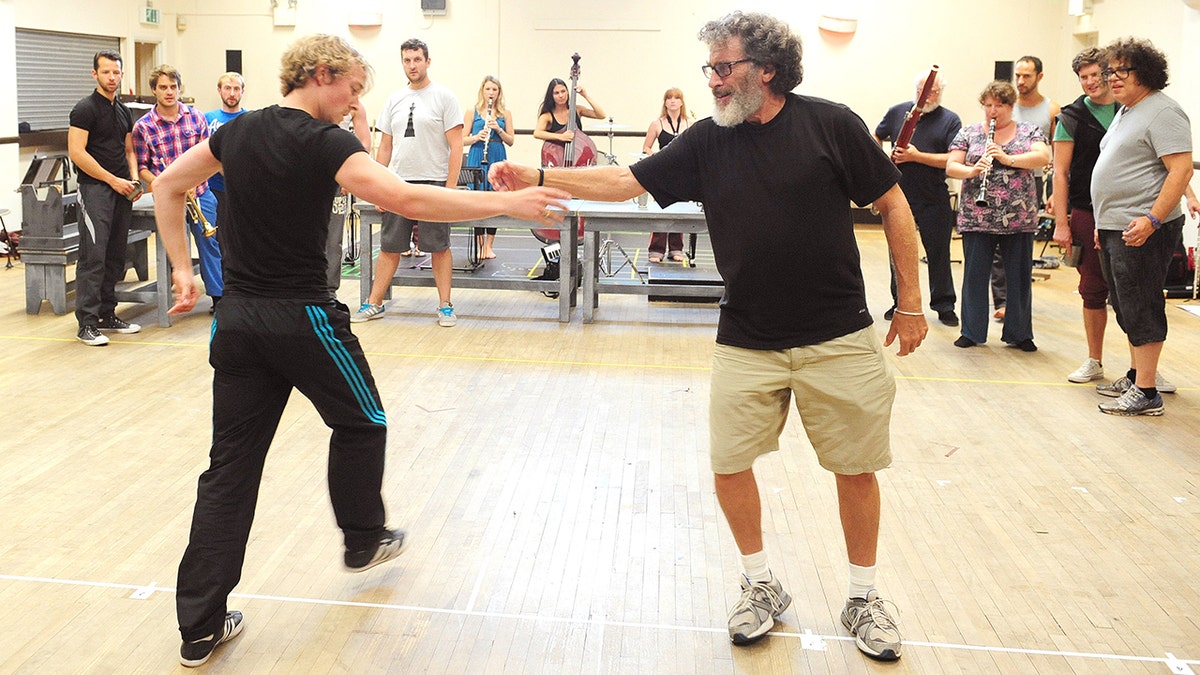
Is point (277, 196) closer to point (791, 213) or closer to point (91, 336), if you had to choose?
point (791, 213)

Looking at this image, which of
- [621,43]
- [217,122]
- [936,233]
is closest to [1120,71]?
[936,233]

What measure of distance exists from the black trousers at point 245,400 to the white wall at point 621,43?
33.9ft

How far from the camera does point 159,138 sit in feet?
20.7

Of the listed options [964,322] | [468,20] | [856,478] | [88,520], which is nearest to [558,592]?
[856,478]

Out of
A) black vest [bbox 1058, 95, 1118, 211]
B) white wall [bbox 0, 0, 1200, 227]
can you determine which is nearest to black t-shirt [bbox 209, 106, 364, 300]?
black vest [bbox 1058, 95, 1118, 211]

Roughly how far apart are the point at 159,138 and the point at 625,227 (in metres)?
2.66

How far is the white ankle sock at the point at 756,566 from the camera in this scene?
289 cm

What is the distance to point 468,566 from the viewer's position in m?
3.26

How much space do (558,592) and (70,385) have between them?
3.10 meters

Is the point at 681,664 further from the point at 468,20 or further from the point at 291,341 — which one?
A: the point at 468,20

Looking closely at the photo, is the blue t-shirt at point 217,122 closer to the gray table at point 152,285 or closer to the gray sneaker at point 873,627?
the gray table at point 152,285

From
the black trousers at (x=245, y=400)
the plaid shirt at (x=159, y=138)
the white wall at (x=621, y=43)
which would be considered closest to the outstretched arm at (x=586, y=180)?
the black trousers at (x=245, y=400)

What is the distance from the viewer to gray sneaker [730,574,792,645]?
9.18ft

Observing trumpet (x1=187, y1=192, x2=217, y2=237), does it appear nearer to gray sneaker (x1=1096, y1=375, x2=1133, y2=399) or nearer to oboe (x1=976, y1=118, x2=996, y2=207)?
oboe (x1=976, y1=118, x2=996, y2=207)
